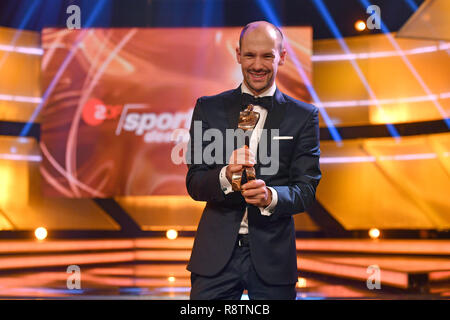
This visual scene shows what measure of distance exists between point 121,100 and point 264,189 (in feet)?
13.9

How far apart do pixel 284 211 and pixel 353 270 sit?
132 inches

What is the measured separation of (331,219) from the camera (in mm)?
6031

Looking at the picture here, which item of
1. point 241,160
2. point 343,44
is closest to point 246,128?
point 241,160

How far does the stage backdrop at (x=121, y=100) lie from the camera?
557 cm

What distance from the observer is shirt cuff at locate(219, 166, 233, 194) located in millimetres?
1719

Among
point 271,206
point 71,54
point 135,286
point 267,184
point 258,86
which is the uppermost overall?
point 71,54

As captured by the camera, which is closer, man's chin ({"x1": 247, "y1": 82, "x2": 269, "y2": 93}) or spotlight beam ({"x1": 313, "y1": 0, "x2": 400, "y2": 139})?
man's chin ({"x1": 247, "y1": 82, "x2": 269, "y2": 93})

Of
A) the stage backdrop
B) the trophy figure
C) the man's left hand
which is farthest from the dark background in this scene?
the man's left hand

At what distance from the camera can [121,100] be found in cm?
563

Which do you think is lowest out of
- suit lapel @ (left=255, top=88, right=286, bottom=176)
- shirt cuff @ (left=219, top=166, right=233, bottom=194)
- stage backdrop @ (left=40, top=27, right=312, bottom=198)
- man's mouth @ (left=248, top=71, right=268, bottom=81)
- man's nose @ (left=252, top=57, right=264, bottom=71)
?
shirt cuff @ (left=219, top=166, right=233, bottom=194)

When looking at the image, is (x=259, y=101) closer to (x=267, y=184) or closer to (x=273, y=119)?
(x=273, y=119)

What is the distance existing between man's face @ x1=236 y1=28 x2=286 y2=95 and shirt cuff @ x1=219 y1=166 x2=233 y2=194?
1.11ft

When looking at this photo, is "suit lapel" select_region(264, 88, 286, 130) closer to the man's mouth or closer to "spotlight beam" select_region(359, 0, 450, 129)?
the man's mouth
